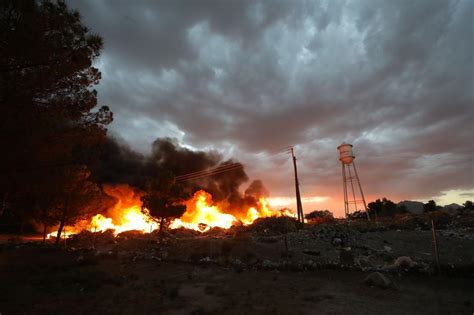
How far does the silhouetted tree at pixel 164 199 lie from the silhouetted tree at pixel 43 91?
15511 mm

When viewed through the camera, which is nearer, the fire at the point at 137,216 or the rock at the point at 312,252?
the rock at the point at 312,252

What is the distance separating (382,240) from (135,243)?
2019 centimetres

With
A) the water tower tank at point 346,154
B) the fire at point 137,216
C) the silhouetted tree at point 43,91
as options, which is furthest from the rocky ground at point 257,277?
the fire at point 137,216

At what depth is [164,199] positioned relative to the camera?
2984cm

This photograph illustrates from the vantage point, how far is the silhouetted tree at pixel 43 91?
35.3 feet

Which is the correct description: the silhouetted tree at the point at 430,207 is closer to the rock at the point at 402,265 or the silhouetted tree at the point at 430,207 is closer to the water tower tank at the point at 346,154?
the water tower tank at the point at 346,154

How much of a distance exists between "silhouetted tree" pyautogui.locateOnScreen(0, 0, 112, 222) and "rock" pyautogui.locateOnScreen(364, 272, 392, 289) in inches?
544

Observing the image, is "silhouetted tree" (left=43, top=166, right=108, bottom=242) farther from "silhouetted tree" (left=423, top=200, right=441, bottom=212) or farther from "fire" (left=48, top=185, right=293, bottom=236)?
"silhouetted tree" (left=423, top=200, right=441, bottom=212)

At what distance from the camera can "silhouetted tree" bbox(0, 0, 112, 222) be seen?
424 inches

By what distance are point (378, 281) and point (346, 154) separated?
1021 inches

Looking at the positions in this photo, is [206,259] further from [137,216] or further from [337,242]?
[137,216]

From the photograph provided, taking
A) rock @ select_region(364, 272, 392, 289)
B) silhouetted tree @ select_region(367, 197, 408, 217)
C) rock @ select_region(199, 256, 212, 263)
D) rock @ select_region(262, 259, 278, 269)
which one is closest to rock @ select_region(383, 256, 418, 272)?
rock @ select_region(364, 272, 392, 289)

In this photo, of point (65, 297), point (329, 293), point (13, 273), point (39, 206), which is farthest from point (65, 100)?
point (39, 206)

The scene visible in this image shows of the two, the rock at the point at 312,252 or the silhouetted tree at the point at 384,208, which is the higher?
the silhouetted tree at the point at 384,208
